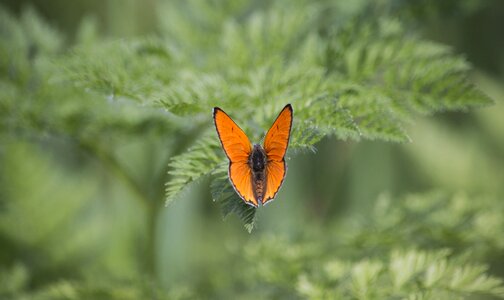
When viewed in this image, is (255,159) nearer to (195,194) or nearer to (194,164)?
(194,164)

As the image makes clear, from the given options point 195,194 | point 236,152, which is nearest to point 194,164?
point 236,152

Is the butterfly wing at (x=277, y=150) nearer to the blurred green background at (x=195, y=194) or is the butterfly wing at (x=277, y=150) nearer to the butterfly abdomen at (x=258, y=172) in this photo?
the butterfly abdomen at (x=258, y=172)

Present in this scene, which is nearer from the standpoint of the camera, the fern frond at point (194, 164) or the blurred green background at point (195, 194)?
the fern frond at point (194, 164)

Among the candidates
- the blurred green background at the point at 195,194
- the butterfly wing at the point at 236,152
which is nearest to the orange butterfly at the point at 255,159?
the butterfly wing at the point at 236,152

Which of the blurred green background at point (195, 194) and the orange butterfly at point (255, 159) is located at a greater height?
the blurred green background at point (195, 194)

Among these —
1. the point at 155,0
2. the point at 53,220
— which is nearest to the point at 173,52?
the point at 53,220

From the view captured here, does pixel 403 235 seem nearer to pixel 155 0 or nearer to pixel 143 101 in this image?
pixel 143 101

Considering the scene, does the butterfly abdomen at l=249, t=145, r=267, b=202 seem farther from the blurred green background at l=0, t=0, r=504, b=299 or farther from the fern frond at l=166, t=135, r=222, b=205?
the blurred green background at l=0, t=0, r=504, b=299
